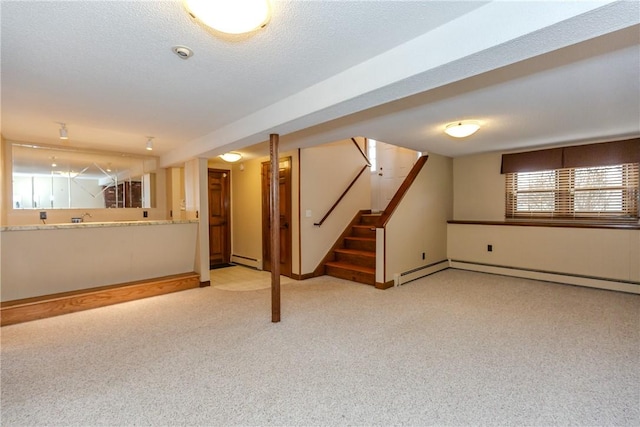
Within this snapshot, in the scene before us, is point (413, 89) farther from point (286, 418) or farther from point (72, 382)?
point (72, 382)

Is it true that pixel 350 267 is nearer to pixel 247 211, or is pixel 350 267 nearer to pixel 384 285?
pixel 384 285

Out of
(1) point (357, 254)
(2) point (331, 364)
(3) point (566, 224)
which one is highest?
(3) point (566, 224)

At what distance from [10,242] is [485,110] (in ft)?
17.7

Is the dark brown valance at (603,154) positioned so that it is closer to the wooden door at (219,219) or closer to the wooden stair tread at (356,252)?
the wooden stair tread at (356,252)

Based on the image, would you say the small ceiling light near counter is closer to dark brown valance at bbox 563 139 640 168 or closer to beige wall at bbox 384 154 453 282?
beige wall at bbox 384 154 453 282

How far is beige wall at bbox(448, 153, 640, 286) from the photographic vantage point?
13.9ft

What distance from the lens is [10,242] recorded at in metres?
3.29

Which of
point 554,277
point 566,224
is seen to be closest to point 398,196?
point 566,224

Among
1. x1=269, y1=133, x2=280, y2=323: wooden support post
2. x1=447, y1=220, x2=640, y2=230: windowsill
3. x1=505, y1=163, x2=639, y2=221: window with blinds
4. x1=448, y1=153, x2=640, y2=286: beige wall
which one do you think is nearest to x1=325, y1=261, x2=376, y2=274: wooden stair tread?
x1=269, y1=133, x2=280, y2=323: wooden support post

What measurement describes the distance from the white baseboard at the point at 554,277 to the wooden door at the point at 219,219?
4.82 metres

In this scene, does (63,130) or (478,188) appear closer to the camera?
(63,130)

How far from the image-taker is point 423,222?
17.1 feet

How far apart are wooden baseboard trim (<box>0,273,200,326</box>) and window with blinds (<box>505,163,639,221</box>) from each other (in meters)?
5.72

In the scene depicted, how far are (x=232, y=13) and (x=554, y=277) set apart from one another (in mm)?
5722
